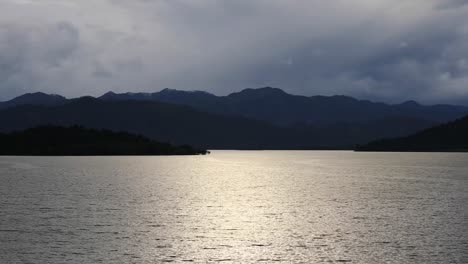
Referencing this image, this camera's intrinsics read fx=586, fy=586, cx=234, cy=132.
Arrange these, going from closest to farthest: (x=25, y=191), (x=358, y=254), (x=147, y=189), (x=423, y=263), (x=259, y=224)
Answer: (x=423, y=263) → (x=358, y=254) → (x=259, y=224) → (x=25, y=191) → (x=147, y=189)

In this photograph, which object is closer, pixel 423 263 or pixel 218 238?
pixel 423 263

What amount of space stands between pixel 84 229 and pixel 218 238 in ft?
61.0

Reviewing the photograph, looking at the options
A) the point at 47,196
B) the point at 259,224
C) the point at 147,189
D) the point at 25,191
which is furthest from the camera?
the point at 147,189

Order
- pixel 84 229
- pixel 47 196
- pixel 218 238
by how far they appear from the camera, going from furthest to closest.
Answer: pixel 47 196 → pixel 84 229 → pixel 218 238

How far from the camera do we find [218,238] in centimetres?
7200

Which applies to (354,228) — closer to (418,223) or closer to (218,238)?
(418,223)

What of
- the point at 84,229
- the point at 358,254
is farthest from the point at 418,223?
the point at 84,229

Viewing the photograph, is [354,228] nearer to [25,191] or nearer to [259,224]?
[259,224]

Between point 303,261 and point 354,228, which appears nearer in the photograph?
point 303,261

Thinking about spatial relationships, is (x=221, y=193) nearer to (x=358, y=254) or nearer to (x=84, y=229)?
(x=84, y=229)

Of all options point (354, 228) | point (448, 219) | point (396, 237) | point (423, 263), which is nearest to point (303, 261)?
point (423, 263)

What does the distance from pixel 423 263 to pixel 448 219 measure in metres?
33.6

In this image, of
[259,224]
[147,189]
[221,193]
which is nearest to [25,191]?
[147,189]

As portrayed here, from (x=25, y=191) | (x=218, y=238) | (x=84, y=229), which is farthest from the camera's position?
(x=25, y=191)
